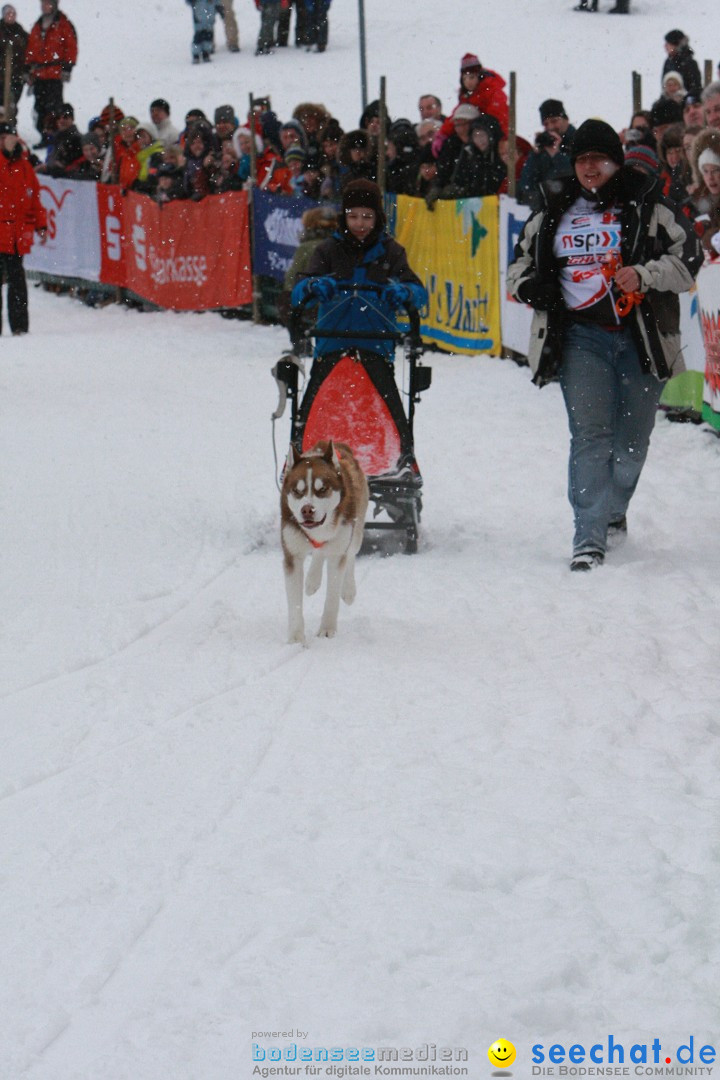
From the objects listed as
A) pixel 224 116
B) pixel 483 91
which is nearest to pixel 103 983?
pixel 483 91

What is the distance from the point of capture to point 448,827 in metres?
3.77

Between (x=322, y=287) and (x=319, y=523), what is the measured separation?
1758 millimetres

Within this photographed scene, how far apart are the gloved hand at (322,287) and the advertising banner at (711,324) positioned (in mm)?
2044

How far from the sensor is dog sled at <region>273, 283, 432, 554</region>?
6.93 metres

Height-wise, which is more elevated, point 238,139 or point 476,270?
point 238,139

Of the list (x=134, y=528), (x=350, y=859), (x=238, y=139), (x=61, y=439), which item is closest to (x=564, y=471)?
(x=134, y=528)

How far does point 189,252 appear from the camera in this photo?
17.9 metres

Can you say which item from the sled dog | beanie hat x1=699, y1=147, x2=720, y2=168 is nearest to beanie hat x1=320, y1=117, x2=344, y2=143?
beanie hat x1=699, y1=147, x2=720, y2=168

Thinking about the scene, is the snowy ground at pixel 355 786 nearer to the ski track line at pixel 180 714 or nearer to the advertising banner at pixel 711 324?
the ski track line at pixel 180 714

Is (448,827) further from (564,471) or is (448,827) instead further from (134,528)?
(564,471)

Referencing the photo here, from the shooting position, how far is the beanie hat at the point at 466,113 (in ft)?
44.8

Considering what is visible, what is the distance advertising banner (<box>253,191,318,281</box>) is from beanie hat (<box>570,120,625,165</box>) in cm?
897

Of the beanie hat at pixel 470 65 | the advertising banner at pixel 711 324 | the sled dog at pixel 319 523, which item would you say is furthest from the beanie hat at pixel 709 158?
the beanie hat at pixel 470 65

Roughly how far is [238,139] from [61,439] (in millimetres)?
8039
